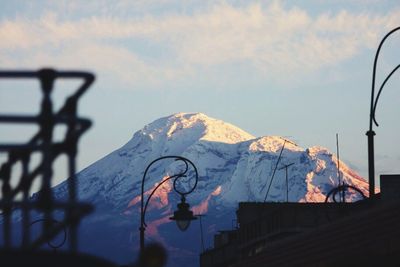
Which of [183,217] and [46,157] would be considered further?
[183,217]

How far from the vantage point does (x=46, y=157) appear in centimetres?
682

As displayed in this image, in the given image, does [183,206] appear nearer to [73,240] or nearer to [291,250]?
[291,250]

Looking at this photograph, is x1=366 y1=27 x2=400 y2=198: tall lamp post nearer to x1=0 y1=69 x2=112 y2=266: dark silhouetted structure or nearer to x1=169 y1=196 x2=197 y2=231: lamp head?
x1=169 y1=196 x2=197 y2=231: lamp head

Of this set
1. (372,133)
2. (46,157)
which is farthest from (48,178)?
(372,133)

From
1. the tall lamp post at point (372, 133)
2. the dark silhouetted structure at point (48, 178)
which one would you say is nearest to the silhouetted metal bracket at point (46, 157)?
the dark silhouetted structure at point (48, 178)

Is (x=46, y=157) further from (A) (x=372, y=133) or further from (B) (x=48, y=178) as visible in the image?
(A) (x=372, y=133)

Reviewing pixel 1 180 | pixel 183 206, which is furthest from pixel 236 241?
pixel 1 180

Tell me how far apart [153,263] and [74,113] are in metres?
1.50

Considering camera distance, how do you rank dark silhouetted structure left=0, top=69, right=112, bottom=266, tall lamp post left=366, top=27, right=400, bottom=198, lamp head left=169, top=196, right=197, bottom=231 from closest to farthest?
dark silhouetted structure left=0, top=69, right=112, bottom=266 < tall lamp post left=366, top=27, right=400, bottom=198 < lamp head left=169, top=196, right=197, bottom=231

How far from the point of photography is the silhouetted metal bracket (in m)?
6.80

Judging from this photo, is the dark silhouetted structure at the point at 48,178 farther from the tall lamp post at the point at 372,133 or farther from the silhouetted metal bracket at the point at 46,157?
the tall lamp post at the point at 372,133

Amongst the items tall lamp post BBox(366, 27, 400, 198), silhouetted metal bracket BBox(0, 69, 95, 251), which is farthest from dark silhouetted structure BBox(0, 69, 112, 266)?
tall lamp post BBox(366, 27, 400, 198)

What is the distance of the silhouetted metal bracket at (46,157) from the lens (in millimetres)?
6801

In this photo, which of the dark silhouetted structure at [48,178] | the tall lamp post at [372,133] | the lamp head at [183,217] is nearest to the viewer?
the dark silhouetted structure at [48,178]
